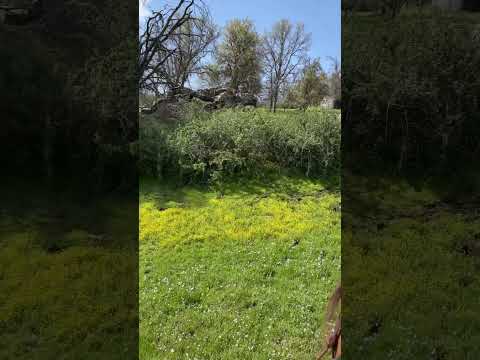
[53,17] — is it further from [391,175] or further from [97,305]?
[391,175]

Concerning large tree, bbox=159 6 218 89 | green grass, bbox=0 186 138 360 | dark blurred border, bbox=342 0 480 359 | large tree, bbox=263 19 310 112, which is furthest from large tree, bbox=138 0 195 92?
dark blurred border, bbox=342 0 480 359

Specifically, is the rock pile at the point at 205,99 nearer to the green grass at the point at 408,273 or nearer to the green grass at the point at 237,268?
the green grass at the point at 237,268

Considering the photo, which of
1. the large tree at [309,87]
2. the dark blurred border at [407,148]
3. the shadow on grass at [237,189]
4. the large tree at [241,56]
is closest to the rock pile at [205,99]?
the large tree at [241,56]

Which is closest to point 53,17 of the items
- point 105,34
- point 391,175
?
point 105,34

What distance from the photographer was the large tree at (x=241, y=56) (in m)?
1.91

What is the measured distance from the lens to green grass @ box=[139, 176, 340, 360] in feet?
5.66

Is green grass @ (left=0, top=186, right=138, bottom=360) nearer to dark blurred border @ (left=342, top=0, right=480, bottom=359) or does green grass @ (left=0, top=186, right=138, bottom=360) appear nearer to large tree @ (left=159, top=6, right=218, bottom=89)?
large tree @ (left=159, top=6, right=218, bottom=89)

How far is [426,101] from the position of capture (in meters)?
1.90

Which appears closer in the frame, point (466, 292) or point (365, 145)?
point (466, 292)

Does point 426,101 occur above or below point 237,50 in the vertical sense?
below

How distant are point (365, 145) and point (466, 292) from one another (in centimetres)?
81

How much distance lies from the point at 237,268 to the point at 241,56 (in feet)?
3.37

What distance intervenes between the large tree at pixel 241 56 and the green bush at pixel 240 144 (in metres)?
0.14

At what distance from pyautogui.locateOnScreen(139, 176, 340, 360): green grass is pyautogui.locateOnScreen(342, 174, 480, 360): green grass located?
0.13 m
